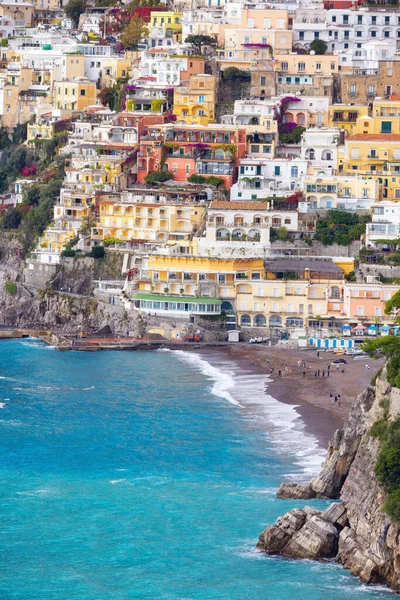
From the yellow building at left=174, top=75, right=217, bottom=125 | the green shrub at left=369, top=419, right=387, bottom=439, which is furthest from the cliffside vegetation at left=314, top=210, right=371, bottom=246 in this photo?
the green shrub at left=369, top=419, right=387, bottom=439

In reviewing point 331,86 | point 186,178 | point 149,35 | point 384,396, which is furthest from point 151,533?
point 149,35

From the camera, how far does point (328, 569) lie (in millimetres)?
52969

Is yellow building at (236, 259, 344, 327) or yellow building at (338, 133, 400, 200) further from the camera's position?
yellow building at (338, 133, 400, 200)

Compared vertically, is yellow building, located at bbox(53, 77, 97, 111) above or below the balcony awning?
above

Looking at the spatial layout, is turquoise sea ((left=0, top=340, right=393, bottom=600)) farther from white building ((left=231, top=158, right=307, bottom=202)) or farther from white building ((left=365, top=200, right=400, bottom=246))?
white building ((left=231, top=158, right=307, bottom=202))

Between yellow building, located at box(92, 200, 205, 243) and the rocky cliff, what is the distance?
39437 millimetres

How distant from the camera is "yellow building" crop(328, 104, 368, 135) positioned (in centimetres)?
10500

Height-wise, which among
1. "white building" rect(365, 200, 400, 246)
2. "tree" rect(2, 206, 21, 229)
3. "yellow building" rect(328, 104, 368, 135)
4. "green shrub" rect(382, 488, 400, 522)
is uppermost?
"yellow building" rect(328, 104, 368, 135)

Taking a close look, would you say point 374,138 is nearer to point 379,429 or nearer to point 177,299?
point 177,299

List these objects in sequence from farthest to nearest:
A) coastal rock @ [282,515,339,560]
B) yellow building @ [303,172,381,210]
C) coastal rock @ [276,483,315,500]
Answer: yellow building @ [303,172,381,210] < coastal rock @ [276,483,315,500] < coastal rock @ [282,515,339,560]

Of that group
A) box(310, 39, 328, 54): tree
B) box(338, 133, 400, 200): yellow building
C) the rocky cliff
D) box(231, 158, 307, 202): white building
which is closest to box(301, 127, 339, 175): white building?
box(338, 133, 400, 200): yellow building

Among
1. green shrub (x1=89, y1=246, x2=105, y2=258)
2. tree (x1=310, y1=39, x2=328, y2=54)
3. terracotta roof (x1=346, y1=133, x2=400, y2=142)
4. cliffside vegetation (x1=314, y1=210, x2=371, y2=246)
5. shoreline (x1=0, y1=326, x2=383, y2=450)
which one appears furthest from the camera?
tree (x1=310, y1=39, x2=328, y2=54)

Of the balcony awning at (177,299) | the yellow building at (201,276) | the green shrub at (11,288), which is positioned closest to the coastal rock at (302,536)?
the balcony awning at (177,299)

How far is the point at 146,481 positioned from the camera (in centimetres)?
6303
